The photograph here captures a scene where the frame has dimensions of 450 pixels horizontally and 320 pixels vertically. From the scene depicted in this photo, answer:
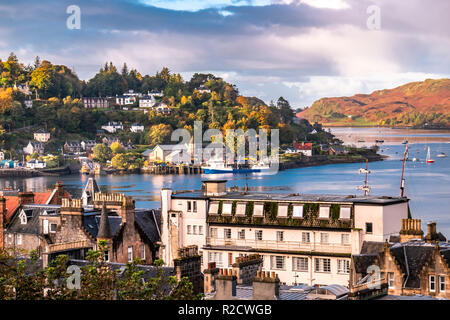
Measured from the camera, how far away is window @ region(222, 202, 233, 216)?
94.9ft

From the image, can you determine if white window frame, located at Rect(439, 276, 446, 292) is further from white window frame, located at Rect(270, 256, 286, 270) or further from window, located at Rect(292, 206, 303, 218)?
window, located at Rect(292, 206, 303, 218)

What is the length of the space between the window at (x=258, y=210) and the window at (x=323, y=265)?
9.33 ft

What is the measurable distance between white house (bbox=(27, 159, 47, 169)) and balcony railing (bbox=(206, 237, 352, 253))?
5929 inches

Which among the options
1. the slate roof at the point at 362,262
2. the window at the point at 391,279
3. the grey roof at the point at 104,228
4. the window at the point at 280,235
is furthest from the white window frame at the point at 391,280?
the grey roof at the point at 104,228

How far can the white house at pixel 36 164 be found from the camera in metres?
175

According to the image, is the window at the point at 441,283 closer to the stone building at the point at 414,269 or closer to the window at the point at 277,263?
the stone building at the point at 414,269

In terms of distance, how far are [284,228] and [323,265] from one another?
204 centimetres

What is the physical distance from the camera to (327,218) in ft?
88.5

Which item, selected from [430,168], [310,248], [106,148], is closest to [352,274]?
[310,248]

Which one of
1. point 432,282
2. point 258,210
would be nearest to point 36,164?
point 258,210

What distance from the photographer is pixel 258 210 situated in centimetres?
2831
